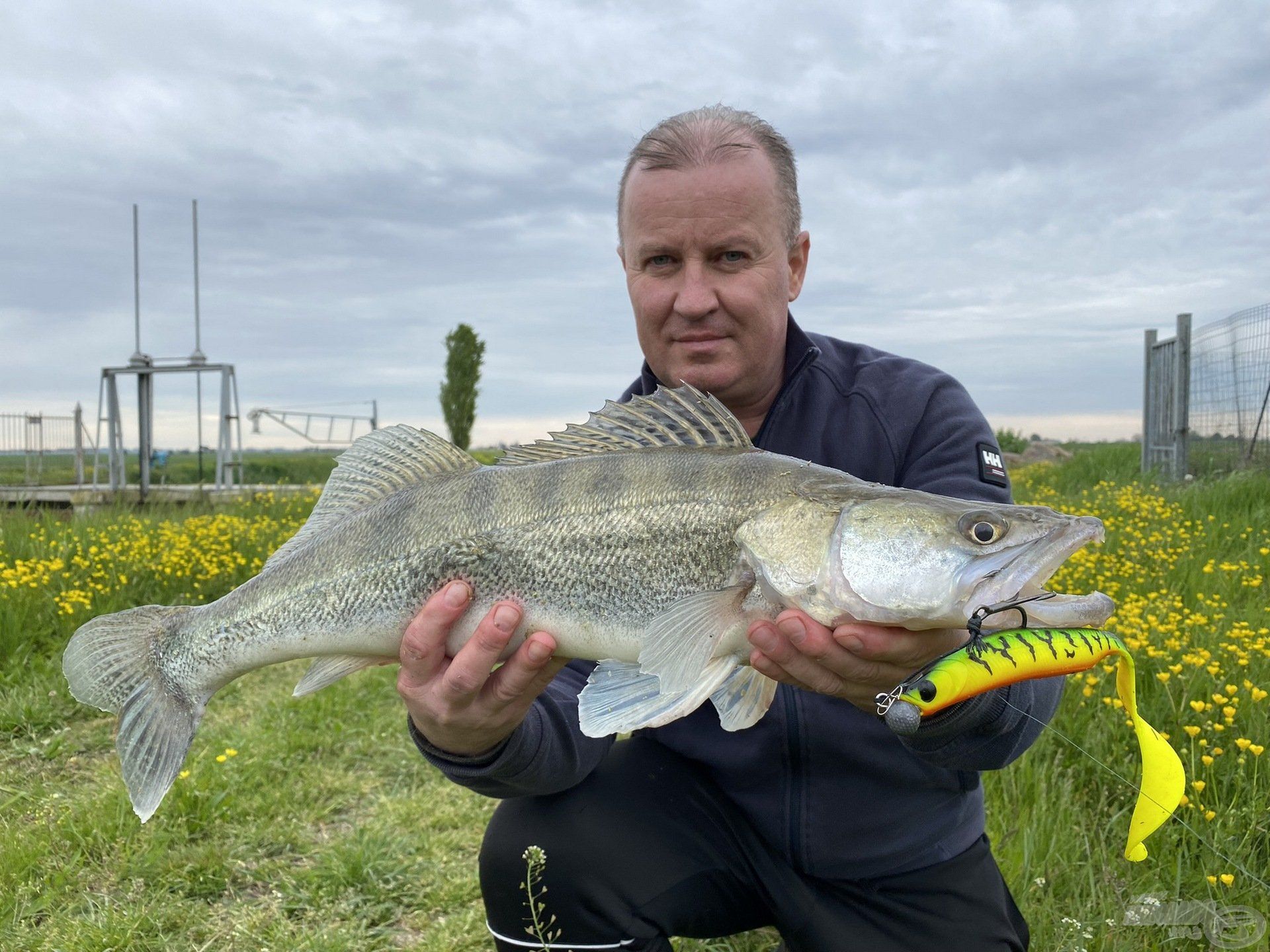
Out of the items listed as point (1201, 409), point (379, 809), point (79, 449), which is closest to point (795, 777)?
point (379, 809)

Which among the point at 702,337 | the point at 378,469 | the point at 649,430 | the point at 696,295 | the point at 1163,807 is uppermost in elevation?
the point at 696,295

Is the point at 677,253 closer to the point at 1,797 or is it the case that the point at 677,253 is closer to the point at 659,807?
the point at 659,807

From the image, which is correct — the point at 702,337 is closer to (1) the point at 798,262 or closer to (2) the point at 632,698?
(1) the point at 798,262

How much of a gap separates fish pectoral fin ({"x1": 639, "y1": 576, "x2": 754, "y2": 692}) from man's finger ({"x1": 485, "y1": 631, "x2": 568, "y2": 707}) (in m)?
0.28

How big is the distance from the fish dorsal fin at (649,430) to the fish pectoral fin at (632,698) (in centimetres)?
59

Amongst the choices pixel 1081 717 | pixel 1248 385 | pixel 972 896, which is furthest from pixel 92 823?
pixel 1248 385

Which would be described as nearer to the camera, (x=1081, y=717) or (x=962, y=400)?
(x=962, y=400)

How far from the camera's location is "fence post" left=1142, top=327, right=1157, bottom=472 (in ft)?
42.4

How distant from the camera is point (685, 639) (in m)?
2.19

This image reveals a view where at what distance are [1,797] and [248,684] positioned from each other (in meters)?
1.89

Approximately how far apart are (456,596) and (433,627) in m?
0.11

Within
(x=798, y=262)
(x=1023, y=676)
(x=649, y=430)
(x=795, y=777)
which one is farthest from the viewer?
(x=798, y=262)

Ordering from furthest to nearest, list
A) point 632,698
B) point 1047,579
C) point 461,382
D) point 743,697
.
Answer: point 461,382
point 743,697
point 632,698
point 1047,579

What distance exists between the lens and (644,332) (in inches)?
129
